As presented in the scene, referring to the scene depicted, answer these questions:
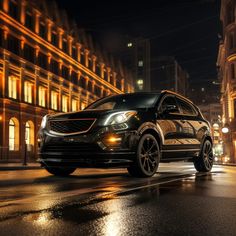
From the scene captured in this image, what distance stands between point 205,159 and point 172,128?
193 centimetres

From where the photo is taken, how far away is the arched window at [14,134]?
40125 millimetres

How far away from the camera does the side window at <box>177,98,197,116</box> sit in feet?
32.3

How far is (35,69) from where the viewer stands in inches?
1778

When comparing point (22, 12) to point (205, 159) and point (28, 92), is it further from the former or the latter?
point (205, 159)

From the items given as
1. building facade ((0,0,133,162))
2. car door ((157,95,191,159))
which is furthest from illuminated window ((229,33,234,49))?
car door ((157,95,191,159))

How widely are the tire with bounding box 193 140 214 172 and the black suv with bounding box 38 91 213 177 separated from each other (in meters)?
0.99

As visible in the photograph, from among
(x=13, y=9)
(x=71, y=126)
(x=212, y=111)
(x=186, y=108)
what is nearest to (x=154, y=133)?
(x=71, y=126)

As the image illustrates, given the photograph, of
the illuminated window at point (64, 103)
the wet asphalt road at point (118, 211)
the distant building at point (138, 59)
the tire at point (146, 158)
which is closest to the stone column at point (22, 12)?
the illuminated window at point (64, 103)

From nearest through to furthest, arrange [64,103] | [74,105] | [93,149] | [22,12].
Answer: [93,149]
[22,12]
[64,103]
[74,105]

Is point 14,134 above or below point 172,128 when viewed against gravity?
above

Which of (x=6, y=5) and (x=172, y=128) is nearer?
(x=172, y=128)

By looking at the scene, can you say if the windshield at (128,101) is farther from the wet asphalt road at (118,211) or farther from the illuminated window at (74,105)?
the illuminated window at (74,105)

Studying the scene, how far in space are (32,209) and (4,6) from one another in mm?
37754

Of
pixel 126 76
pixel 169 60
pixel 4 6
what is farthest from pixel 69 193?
pixel 169 60
